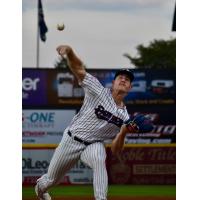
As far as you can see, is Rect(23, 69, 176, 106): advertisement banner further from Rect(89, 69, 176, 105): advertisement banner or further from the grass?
the grass

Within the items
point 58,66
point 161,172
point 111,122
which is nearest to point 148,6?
point 58,66

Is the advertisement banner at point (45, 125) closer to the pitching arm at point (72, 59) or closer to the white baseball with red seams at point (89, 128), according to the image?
the white baseball with red seams at point (89, 128)

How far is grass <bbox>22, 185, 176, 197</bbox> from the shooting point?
7922 mm

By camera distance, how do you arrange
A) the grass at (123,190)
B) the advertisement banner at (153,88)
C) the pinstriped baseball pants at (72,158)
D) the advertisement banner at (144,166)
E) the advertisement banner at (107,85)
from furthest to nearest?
the advertisement banner at (153,88) < the advertisement banner at (107,85) < the advertisement banner at (144,166) < the grass at (123,190) < the pinstriped baseball pants at (72,158)

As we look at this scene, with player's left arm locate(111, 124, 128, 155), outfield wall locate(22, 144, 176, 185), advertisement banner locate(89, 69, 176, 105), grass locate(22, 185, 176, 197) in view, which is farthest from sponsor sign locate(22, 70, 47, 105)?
player's left arm locate(111, 124, 128, 155)

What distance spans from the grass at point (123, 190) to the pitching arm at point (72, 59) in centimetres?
297

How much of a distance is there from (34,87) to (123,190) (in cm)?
221

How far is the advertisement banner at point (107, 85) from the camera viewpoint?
9719 millimetres

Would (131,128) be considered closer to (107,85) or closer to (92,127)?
(92,127)

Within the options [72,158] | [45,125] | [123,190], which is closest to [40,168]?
[45,125]

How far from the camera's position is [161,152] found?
9.38 meters

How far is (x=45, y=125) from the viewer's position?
987 cm

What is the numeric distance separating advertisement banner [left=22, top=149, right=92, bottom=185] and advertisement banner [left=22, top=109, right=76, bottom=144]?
305 millimetres

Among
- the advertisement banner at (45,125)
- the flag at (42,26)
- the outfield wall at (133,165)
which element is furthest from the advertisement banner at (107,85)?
the flag at (42,26)
